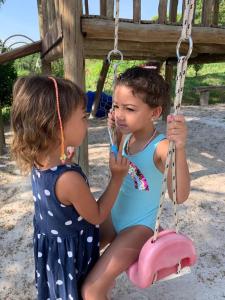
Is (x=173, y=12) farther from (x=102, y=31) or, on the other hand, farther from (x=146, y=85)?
(x=146, y=85)

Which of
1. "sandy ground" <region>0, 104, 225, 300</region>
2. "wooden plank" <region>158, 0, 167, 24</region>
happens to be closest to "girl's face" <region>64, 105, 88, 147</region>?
"sandy ground" <region>0, 104, 225, 300</region>

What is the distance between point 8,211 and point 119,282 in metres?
1.33

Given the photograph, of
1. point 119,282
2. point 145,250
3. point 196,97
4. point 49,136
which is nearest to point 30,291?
point 119,282

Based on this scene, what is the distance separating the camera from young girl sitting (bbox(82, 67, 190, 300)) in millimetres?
1343

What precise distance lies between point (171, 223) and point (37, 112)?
6.27ft

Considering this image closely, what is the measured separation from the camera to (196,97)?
11.0 m

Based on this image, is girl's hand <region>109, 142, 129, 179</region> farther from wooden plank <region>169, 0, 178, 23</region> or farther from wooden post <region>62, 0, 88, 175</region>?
wooden plank <region>169, 0, 178, 23</region>

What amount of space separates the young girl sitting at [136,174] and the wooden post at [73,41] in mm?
1483

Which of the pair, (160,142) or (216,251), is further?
(216,251)

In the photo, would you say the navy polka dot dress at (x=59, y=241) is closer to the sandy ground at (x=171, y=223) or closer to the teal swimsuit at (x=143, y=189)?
the teal swimsuit at (x=143, y=189)

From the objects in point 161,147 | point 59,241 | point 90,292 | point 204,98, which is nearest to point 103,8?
point 161,147

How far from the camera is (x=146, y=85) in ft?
4.56

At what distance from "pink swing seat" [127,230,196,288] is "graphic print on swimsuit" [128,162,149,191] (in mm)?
225

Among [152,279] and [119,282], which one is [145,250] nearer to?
[152,279]
